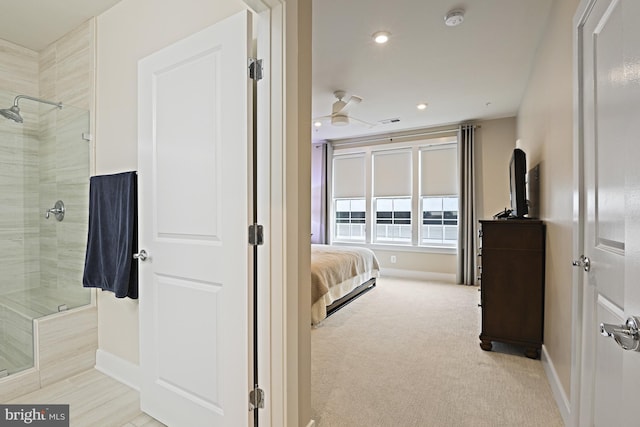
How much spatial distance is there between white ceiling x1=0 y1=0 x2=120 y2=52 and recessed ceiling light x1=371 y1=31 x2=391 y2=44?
6.81ft

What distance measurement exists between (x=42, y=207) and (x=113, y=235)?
116 cm

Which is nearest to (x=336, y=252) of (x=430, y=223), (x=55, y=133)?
(x=430, y=223)

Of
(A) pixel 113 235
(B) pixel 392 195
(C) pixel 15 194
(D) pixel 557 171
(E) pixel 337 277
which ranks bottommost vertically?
(E) pixel 337 277

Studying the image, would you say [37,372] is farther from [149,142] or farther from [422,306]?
[422,306]

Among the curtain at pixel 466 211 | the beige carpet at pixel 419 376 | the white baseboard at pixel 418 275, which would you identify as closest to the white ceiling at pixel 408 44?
the curtain at pixel 466 211

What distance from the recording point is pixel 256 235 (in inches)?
56.3

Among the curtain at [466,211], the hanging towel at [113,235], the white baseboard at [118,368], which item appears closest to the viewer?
the hanging towel at [113,235]

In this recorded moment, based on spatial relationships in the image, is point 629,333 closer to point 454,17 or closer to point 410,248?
point 454,17

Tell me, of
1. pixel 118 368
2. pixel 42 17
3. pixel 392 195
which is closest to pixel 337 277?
pixel 118 368

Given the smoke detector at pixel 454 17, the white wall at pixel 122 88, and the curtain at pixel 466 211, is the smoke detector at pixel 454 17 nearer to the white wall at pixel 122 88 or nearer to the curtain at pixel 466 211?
the white wall at pixel 122 88

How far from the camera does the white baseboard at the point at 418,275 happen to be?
5.51 metres

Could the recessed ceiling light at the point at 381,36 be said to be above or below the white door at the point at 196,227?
above

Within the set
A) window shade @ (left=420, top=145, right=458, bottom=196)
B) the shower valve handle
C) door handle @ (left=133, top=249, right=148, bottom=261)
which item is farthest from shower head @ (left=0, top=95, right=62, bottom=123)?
window shade @ (left=420, top=145, right=458, bottom=196)

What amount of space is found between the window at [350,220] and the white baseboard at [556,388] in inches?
167
